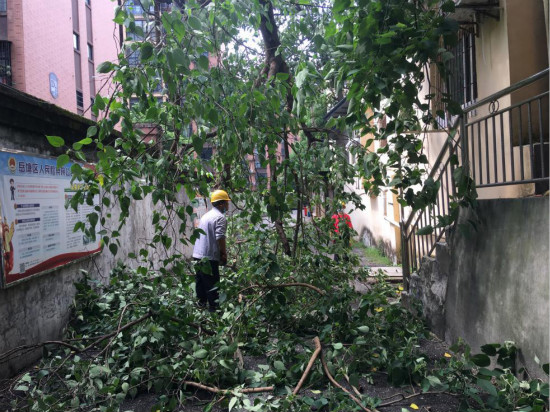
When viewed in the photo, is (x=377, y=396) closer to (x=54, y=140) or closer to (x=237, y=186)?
(x=237, y=186)

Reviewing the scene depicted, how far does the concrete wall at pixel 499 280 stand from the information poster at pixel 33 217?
351cm

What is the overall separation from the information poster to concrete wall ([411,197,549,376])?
351cm

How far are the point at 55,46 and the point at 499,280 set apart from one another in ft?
67.3

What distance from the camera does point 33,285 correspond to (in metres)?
4.94

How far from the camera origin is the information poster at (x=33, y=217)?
14.3 ft

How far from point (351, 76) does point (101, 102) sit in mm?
1838

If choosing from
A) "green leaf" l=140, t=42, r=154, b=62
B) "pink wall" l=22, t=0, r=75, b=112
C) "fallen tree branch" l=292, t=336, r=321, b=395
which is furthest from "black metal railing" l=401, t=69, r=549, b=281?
"pink wall" l=22, t=0, r=75, b=112

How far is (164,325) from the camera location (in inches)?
172

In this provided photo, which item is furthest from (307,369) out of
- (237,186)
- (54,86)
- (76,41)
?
(76,41)

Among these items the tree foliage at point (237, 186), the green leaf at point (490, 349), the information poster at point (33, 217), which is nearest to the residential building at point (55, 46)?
the information poster at point (33, 217)

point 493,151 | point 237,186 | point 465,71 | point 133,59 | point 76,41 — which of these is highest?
point 76,41

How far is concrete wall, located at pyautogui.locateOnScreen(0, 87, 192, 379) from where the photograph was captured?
14.5 ft

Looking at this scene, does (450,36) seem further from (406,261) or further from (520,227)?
(406,261)

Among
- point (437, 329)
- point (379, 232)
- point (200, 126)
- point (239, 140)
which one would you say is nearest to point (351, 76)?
point (239, 140)
